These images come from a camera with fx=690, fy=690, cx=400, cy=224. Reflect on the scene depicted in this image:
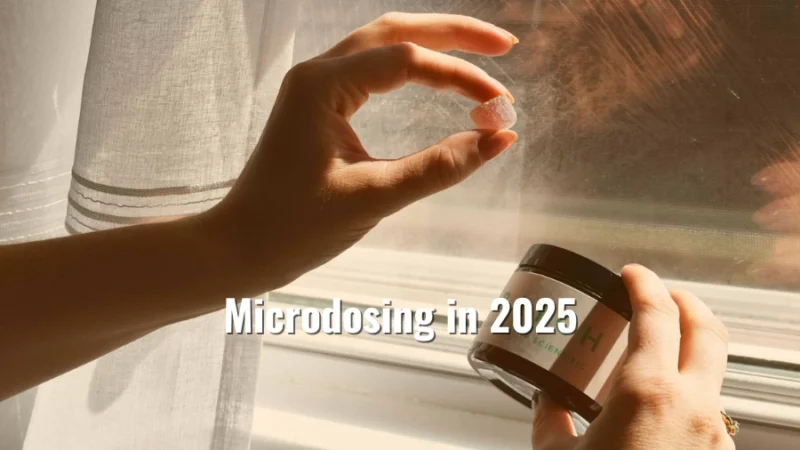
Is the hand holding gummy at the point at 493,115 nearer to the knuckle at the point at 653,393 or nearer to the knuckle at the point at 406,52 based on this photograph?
the knuckle at the point at 406,52

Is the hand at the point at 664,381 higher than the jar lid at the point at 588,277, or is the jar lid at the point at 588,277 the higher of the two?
the jar lid at the point at 588,277

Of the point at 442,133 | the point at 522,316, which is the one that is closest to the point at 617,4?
the point at 442,133

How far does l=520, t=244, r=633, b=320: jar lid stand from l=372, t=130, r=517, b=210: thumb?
92mm

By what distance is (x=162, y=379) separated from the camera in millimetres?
548

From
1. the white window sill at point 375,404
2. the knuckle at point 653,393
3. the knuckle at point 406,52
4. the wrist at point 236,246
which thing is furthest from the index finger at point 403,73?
the white window sill at point 375,404

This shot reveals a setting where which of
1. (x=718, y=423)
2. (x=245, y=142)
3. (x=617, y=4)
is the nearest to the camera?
(x=718, y=423)

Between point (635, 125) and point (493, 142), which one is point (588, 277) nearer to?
point (493, 142)

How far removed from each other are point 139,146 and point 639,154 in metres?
0.46

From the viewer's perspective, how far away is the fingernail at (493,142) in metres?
0.44

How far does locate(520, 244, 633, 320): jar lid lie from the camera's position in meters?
0.46

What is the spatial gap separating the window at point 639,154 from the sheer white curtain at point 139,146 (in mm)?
195

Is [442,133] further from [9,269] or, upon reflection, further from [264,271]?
[9,269]

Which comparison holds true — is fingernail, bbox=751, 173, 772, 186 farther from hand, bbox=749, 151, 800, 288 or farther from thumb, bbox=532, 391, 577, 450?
thumb, bbox=532, 391, 577, 450

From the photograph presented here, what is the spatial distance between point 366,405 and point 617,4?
1.53ft
